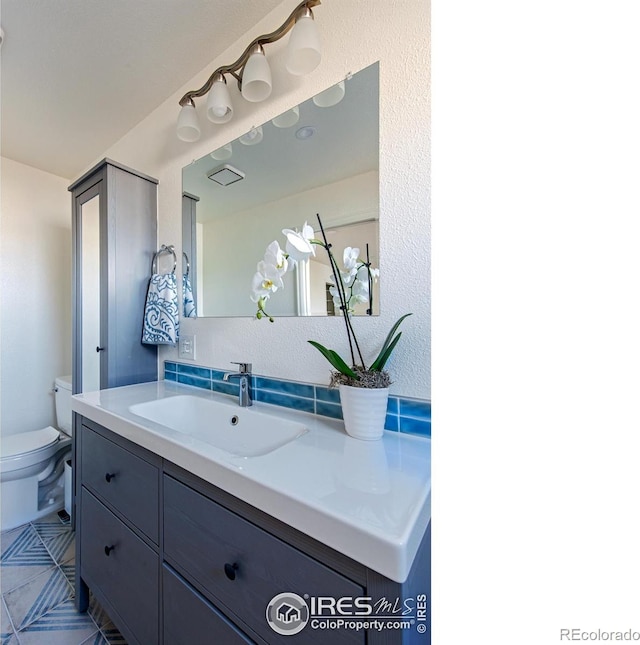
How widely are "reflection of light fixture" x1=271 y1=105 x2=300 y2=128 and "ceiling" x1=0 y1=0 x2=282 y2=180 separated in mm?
398

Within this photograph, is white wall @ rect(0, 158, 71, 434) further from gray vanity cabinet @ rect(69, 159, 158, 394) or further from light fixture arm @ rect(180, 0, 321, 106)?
light fixture arm @ rect(180, 0, 321, 106)

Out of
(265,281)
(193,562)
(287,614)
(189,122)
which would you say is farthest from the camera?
(189,122)

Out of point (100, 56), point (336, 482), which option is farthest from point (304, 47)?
point (336, 482)

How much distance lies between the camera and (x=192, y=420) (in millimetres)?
1154

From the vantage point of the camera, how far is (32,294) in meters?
2.09

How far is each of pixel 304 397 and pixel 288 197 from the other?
74 centimetres

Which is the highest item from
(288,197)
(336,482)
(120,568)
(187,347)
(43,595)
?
(288,197)

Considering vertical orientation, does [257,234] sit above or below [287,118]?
below

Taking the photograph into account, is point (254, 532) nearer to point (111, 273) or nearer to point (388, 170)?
point (388, 170)
